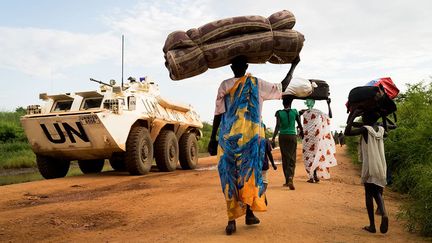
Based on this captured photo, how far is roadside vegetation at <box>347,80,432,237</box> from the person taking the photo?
447cm

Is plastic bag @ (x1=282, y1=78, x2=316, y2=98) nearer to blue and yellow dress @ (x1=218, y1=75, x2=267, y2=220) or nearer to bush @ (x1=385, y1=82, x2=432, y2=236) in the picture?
blue and yellow dress @ (x1=218, y1=75, x2=267, y2=220)

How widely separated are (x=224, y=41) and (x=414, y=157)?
15.7 ft

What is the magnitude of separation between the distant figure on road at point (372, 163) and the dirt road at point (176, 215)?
226 mm

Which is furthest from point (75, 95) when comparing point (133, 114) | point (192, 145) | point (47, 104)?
point (192, 145)

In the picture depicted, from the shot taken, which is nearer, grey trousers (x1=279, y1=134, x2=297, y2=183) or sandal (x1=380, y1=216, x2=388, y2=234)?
sandal (x1=380, y1=216, x2=388, y2=234)

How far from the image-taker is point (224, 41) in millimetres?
4305

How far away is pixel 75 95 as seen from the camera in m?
10.8

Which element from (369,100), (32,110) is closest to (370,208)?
(369,100)

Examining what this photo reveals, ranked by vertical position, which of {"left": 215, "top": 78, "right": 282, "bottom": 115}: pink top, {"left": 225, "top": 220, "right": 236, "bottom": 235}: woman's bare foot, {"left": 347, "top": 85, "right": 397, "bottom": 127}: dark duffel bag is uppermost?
{"left": 215, "top": 78, "right": 282, "bottom": 115}: pink top

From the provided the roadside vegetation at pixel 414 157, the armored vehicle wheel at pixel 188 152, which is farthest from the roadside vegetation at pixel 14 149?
the roadside vegetation at pixel 414 157

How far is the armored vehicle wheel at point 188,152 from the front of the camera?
1395 cm

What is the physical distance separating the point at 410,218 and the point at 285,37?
2138 millimetres

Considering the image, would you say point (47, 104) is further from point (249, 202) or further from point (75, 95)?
point (249, 202)

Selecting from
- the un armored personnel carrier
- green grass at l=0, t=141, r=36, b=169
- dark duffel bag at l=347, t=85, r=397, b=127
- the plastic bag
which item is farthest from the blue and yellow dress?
green grass at l=0, t=141, r=36, b=169
